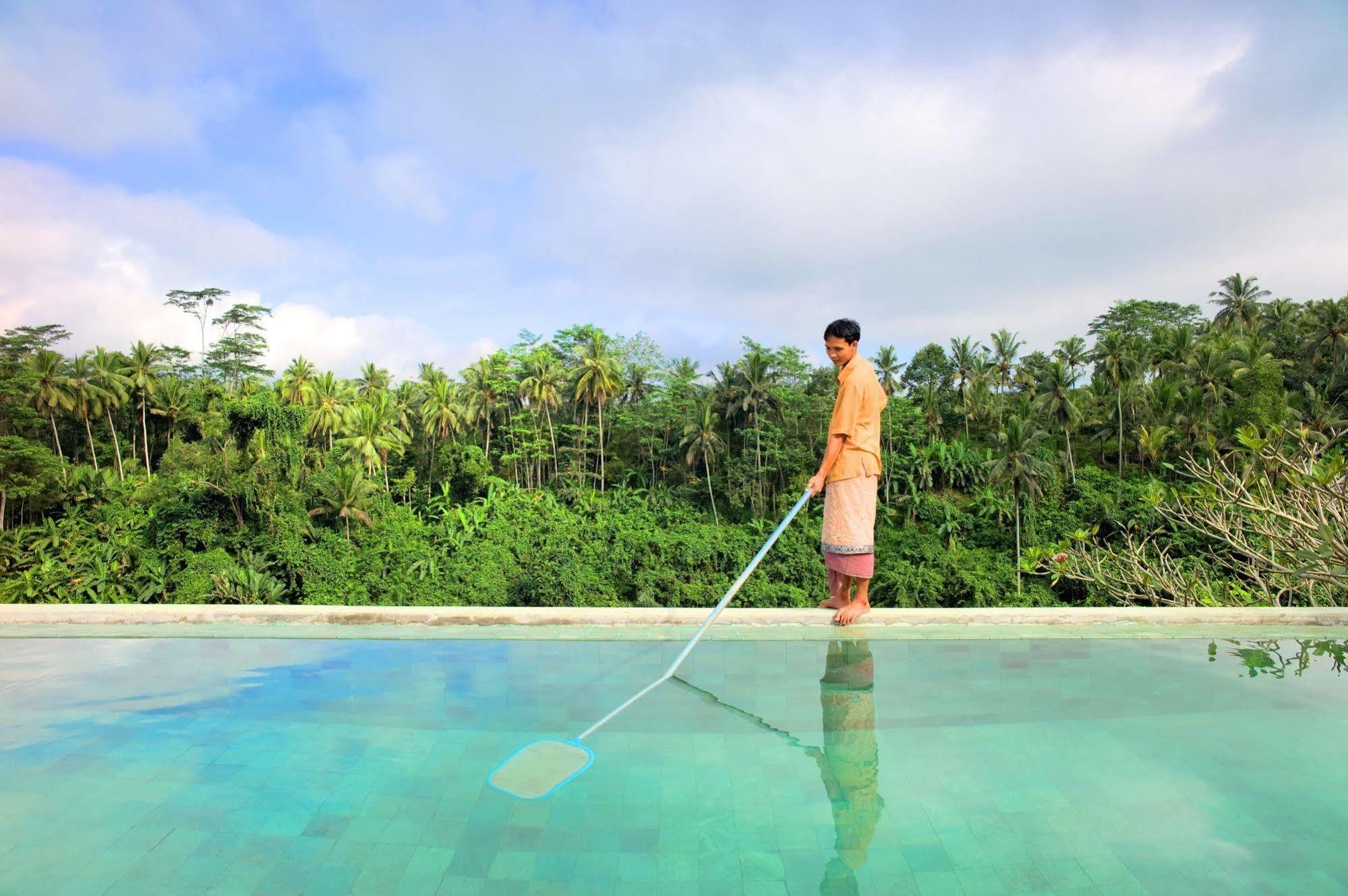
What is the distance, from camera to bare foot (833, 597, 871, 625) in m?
4.02

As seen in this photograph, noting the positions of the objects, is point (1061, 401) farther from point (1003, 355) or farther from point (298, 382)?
point (298, 382)

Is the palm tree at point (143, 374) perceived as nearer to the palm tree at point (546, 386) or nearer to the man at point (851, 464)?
the palm tree at point (546, 386)

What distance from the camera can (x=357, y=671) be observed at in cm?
321

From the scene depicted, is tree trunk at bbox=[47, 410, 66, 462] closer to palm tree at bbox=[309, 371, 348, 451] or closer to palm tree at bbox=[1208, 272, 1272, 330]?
palm tree at bbox=[309, 371, 348, 451]

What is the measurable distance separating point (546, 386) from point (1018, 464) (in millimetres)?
20045

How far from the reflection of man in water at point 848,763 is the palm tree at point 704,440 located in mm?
28870

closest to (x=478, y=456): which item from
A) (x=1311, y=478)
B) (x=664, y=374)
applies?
(x=664, y=374)

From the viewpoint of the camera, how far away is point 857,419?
3.85 metres

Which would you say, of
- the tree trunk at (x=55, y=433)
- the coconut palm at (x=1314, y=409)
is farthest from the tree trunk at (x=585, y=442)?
the coconut palm at (x=1314, y=409)

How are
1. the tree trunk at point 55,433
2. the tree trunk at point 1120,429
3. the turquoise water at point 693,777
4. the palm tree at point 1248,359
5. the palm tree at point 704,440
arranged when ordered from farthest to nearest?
the palm tree at point 704,440, the tree trunk at point 55,433, the tree trunk at point 1120,429, the palm tree at point 1248,359, the turquoise water at point 693,777

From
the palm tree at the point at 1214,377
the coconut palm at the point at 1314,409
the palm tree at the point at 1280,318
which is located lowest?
the coconut palm at the point at 1314,409

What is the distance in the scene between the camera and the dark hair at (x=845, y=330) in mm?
3881

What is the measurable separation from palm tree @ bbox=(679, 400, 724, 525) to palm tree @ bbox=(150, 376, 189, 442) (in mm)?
23760

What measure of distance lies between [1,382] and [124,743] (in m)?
37.2
